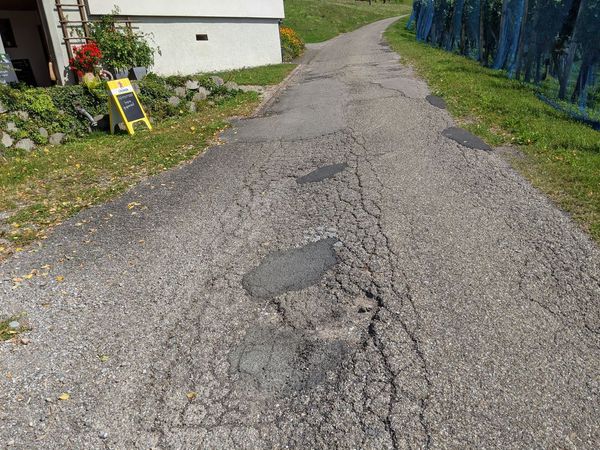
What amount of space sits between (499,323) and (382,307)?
893mm

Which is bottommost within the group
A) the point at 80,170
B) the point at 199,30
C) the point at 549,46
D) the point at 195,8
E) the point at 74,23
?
the point at 80,170

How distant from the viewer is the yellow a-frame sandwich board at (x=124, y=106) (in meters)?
9.79

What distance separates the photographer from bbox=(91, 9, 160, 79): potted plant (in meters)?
13.2

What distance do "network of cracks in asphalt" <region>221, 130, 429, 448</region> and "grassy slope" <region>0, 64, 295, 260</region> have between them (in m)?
3.29

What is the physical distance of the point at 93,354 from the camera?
3391 millimetres

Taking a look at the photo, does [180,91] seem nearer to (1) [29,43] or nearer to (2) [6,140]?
(2) [6,140]

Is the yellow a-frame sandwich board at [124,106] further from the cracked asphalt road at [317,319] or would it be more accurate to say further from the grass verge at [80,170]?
the cracked asphalt road at [317,319]

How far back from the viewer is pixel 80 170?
7695 millimetres

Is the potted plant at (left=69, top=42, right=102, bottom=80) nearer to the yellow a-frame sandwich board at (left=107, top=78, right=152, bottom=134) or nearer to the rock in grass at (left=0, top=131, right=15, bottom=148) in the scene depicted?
the yellow a-frame sandwich board at (left=107, top=78, right=152, bottom=134)

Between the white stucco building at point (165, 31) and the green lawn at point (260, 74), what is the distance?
3.11 feet

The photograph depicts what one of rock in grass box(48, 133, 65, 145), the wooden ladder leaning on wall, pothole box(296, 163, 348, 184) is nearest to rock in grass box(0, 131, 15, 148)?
rock in grass box(48, 133, 65, 145)

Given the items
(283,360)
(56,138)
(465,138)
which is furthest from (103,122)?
(283,360)

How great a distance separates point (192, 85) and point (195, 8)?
21.1 ft

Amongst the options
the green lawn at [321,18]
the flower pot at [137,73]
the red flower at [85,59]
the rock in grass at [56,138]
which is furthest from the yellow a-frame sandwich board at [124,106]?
the green lawn at [321,18]
